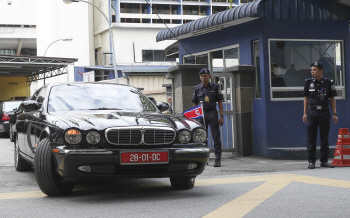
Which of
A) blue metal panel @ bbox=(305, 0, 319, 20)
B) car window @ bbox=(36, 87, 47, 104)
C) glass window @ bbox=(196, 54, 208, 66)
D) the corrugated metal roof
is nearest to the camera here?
car window @ bbox=(36, 87, 47, 104)

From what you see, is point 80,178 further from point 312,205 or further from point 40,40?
point 40,40

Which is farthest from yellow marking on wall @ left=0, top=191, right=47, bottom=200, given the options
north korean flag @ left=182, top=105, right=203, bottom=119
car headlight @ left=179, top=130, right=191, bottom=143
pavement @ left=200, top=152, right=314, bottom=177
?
north korean flag @ left=182, top=105, right=203, bottom=119

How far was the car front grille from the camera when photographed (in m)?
5.92

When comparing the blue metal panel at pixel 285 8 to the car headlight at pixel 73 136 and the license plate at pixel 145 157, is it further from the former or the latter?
the car headlight at pixel 73 136

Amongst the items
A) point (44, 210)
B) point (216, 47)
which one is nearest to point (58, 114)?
point (44, 210)

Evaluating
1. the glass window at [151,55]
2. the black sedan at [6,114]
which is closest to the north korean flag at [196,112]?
the black sedan at [6,114]

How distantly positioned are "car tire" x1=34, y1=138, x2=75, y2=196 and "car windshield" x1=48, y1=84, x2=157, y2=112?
0.87 m

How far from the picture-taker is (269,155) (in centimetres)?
1113

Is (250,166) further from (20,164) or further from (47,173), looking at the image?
(47,173)

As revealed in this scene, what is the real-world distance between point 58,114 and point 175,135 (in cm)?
155

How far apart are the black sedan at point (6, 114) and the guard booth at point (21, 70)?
12194mm

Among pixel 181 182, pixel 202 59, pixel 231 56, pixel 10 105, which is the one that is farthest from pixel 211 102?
pixel 10 105

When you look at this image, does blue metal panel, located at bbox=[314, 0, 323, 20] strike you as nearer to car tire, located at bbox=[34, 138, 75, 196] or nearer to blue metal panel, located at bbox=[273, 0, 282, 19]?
blue metal panel, located at bbox=[273, 0, 282, 19]

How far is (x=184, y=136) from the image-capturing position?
20.7 feet
